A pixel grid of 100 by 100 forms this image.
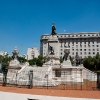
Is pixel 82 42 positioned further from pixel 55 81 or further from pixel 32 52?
pixel 55 81

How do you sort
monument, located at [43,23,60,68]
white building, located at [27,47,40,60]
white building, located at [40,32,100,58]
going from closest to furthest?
monument, located at [43,23,60,68] < white building, located at [40,32,100,58] < white building, located at [27,47,40,60]

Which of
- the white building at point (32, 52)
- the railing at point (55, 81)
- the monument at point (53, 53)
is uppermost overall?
the white building at point (32, 52)

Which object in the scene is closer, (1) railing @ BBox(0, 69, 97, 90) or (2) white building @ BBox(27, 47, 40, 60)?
(1) railing @ BBox(0, 69, 97, 90)

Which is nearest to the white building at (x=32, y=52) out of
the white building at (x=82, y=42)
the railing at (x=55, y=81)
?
the white building at (x=82, y=42)

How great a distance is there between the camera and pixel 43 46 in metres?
125

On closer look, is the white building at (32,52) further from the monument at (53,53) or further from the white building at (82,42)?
the monument at (53,53)

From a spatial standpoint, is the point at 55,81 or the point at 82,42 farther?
the point at 82,42

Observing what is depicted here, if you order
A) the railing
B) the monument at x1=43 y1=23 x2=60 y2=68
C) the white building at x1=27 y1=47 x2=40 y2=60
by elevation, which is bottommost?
the railing

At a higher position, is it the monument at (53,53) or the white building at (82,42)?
the white building at (82,42)

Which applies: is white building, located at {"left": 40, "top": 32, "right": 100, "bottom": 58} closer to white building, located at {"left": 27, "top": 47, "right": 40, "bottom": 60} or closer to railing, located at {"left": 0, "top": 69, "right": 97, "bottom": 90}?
white building, located at {"left": 27, "top": 47, "right": 40, "bottom": 60}

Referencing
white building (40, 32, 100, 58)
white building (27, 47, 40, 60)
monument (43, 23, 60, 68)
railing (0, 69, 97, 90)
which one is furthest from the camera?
white building (27, 47, 40, 60)

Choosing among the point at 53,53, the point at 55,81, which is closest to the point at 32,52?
the point at 53,53

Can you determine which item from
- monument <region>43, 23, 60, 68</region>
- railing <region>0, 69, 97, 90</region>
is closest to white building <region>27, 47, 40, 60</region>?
monument <region>43, 23, 60, 68</region>

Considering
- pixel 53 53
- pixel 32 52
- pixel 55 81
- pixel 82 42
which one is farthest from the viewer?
pixel 32 52
